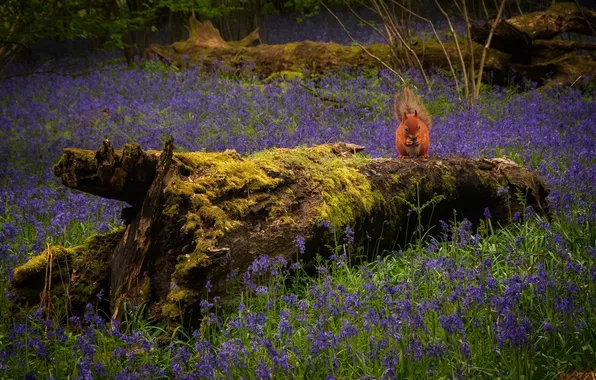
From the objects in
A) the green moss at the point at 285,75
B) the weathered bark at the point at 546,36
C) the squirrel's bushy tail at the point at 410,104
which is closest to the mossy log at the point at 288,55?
the green moss at the point at 285,75

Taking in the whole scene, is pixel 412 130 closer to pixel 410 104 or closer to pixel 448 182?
pixel 410 104

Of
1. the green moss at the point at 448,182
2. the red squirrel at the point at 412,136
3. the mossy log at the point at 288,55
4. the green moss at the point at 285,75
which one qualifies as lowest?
the green moss at the point at 285,75

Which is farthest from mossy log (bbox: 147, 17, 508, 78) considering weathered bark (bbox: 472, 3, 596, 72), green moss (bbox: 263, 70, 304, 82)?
weathered bark (bbox: 472, 3, 596, 72)

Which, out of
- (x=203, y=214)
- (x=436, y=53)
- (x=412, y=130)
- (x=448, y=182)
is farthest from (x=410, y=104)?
(x=436, y=53)

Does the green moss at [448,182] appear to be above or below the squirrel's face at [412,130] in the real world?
below

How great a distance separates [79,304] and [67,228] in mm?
1456

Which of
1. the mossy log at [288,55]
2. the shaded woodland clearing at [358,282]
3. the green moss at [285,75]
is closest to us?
the shaded woodland clearing at [358,282]

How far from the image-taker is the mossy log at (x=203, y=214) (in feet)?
13.0

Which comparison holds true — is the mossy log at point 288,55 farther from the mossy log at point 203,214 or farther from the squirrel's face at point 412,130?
the mossy log at point 203,214

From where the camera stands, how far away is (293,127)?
8.98 metres

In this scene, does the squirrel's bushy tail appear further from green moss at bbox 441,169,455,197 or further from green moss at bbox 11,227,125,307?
green moss at bbox 11,227,125,307

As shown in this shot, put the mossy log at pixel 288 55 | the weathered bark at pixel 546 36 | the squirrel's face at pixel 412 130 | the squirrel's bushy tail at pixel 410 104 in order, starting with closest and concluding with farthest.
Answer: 1. the squirrel's face at pixel 412 130
2. the squirrel's bushy tail at pixel 410 104
3. the weathered bark at pixel 546 36
4. the mossy log at pixel 288 55

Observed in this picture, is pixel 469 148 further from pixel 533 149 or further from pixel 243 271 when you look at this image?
pixel 243 271

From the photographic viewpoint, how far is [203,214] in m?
4.02
